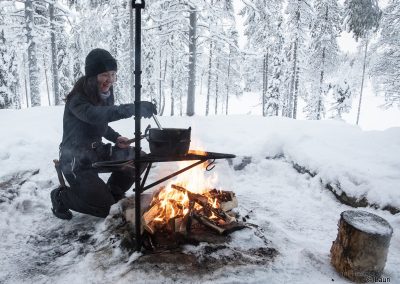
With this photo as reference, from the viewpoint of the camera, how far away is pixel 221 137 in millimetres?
9078

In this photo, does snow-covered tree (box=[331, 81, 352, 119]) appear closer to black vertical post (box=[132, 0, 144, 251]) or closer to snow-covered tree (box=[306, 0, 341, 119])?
snow-covered tree (box=[306, 0, 341, 119])

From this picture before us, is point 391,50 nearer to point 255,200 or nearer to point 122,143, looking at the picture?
point 255,200

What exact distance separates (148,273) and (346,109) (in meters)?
29.2

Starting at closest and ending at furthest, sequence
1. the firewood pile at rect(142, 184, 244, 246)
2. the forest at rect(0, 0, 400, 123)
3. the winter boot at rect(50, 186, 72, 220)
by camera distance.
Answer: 1. the firewood pile at rect(142, 184, 244, 246)
2. the winter boot at rect(50, 186, 72, 220)
3. the forest at rect(0, 0, 400, 123)

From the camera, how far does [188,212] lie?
3.87m

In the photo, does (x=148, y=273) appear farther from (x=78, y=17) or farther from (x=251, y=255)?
(x=78, y=17)

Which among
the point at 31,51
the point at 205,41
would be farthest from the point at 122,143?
the point at 31,51

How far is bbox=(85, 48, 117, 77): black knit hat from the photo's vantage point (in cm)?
413

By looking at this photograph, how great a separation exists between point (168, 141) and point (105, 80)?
1.69m

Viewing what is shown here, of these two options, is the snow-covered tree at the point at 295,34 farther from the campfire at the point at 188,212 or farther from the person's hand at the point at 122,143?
the person's hand at the point at 122,143

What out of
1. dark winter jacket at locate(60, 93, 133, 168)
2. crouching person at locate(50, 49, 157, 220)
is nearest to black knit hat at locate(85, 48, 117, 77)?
crouching person at locate(50, 49, 157, 220)

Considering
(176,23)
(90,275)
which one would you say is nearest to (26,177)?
(90,275)

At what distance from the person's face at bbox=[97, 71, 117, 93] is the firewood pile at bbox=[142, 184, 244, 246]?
1633 millimetres

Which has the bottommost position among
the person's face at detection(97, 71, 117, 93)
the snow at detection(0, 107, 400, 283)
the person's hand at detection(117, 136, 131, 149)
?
the snow at detection(0, 107, 400, 283)
